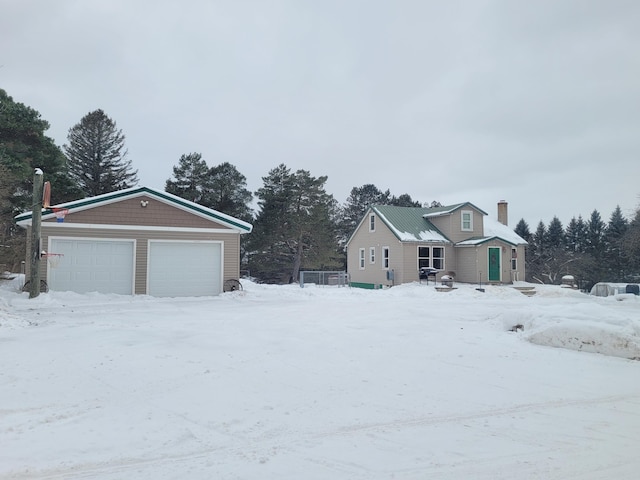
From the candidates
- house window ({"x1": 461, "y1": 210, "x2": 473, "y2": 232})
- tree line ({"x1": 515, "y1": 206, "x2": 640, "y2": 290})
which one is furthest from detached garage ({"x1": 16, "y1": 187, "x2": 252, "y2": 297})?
tree line ({"x1": 515, "y1": 206, "x2": 640, "y2": 290})

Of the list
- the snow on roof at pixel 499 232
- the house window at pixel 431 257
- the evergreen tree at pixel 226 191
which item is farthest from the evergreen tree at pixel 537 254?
the evergreen tree at pixel 226 191

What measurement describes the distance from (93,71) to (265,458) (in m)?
21.4

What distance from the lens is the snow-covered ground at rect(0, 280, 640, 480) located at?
357 centimetres

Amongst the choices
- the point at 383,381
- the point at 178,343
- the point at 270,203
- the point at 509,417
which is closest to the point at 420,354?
the point at 383,381

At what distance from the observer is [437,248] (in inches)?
1076

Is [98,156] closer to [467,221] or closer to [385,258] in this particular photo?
[385,258]

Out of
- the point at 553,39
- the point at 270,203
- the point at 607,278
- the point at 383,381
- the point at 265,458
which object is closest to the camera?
the point at 265,458

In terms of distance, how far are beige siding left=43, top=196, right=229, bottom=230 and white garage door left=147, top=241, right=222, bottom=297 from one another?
0.79 metres

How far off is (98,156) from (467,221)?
104 ft

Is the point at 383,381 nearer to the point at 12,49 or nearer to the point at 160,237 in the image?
the point at 160,237

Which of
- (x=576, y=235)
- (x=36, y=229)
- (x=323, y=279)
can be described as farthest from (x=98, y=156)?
(x=576, y=235)

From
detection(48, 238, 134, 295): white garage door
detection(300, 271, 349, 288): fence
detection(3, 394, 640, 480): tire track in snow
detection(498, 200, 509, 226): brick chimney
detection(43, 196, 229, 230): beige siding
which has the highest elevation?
detection(498, 200, 509, 226): brick chimney

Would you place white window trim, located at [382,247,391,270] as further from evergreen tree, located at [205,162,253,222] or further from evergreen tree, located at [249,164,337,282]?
evergreen tree, located at [205,162,253,222]

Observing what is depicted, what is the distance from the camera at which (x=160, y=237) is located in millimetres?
17547
